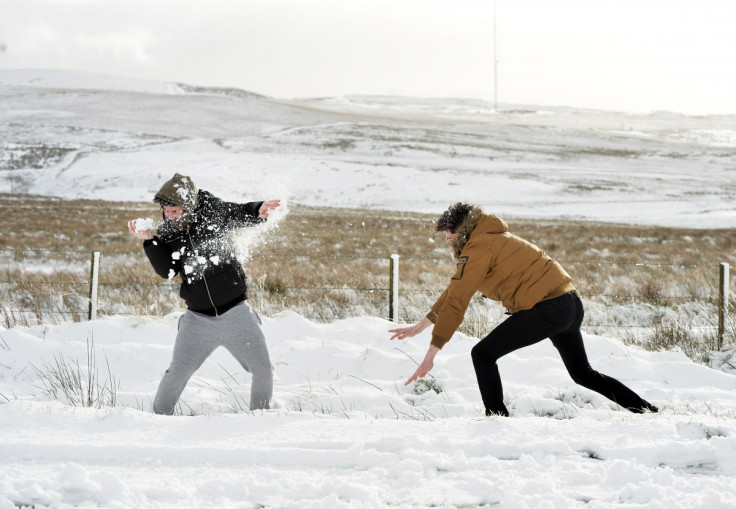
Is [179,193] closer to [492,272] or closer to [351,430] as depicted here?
[351,430]

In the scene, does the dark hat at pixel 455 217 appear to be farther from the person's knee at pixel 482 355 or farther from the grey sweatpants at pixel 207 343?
the grey sweatpants at pixel 207 343

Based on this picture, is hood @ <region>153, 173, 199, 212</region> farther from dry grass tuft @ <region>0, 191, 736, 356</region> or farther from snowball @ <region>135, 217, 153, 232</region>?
dry grass tuft @ <region>0, 191, 736, 356</region>

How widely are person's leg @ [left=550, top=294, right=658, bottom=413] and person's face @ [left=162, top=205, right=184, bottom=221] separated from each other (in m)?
2.35

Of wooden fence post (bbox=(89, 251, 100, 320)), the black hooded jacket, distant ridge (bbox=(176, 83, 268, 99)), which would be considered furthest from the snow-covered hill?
distant ridge (bbox=(176, 83, 268, 99))

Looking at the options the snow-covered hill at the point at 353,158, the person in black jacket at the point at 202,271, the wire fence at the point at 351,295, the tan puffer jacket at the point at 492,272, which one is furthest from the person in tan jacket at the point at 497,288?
the snow-covered hill at the point at 353,158

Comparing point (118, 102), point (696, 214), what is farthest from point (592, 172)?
point (118, 102)

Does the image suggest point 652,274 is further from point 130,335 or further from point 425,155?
point 425,155

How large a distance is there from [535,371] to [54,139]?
66121 mm

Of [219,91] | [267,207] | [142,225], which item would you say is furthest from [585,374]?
[219,91]

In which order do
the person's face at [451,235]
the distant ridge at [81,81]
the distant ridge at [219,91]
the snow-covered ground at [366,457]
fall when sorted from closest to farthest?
the snow-covered ground at [366,457] → the person's face at [451,235] → the distant ridge at [81,81] → the distant ridge at [219,91]

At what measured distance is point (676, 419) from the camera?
145 inches

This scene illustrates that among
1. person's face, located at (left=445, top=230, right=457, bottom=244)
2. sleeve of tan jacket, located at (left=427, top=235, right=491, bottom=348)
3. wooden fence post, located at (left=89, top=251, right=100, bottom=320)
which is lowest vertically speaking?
wooden fence post, located at (left=89, top=251, right=100, bottom=320)

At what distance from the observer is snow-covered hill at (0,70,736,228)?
46.9m

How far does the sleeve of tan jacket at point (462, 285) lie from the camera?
3.82m
